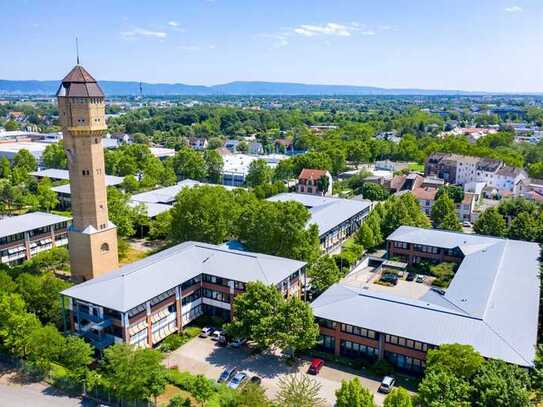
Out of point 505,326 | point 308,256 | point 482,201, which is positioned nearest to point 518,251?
point 505,326

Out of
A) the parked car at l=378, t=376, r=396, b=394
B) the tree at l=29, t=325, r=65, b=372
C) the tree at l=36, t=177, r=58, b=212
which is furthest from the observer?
the tree at l=36, t=177, r=58, b=212

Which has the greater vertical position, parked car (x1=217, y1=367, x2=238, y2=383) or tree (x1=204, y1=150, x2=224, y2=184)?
tree (x1=204, y1=150, x2=224, y2=184)

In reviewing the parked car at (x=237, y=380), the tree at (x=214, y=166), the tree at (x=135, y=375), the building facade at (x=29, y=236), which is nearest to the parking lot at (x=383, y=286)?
the parked car at (x=237, y=380)

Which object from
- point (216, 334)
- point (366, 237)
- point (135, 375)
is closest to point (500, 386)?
point (135, 375)

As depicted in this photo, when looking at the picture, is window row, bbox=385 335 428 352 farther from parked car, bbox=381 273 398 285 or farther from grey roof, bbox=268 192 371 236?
grey roof, bbox=268 192 371 236

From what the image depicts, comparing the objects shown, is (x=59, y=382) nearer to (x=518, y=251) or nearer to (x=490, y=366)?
(x=490, y=366)

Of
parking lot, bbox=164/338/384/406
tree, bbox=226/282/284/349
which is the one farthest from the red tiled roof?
parking lot, bbox=164/338/384/406
